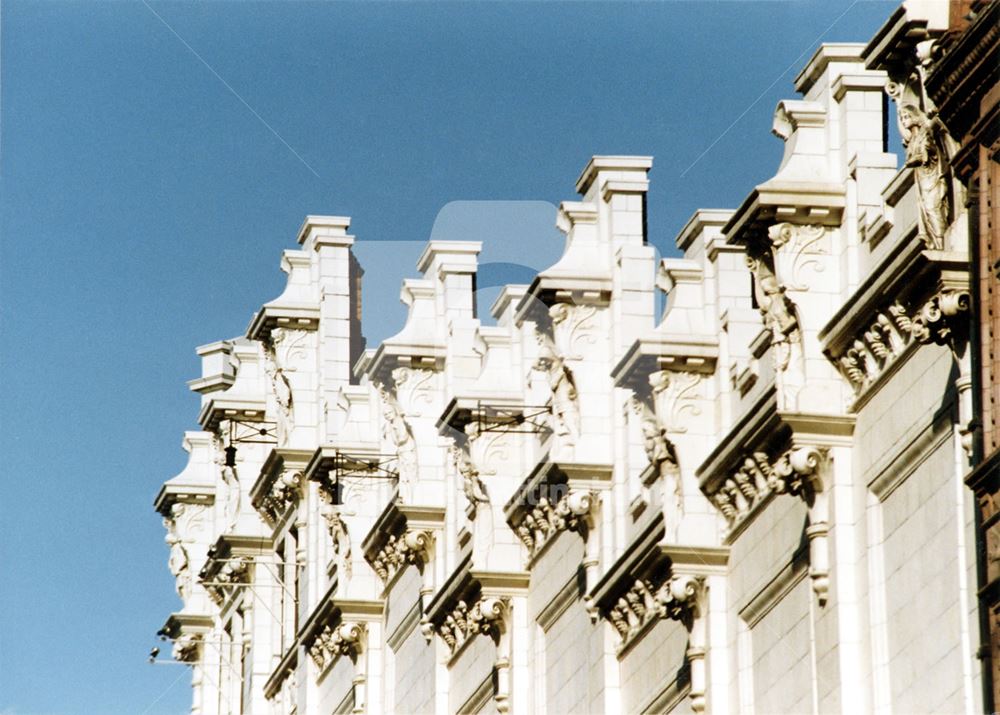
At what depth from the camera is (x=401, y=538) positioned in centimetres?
6219

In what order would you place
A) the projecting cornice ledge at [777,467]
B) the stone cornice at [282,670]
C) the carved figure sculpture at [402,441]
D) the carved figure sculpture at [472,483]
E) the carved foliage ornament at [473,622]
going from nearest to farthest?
the projecting cornice ledge at [777,467] < the carved foliage ornament at [473,622] < the carved figure sculpture at [472,483] < the carved figure sculpture at [402,441] < the stone cornice at [282,670]

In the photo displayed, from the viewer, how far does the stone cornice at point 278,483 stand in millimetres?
73938

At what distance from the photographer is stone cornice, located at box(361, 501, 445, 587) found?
6093 cm

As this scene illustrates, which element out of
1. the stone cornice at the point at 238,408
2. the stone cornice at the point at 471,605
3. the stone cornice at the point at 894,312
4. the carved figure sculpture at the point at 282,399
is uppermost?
the stone cornice at the point at 238,408

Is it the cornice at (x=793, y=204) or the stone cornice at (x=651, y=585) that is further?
the stone cornice at (x=651, y=585)

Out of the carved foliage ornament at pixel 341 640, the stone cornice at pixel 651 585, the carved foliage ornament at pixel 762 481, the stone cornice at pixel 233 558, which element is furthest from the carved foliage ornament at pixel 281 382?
the carved foliage ornament at pixel 762 481

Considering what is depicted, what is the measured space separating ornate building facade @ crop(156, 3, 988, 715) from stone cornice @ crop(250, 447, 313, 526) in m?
0.11

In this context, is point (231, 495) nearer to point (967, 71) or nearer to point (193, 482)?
point (193, 482)

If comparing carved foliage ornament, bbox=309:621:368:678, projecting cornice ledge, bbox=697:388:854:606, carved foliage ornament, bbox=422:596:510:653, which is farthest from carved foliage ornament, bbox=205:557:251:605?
projecting cornice ledge, bbox=697:388:854:606

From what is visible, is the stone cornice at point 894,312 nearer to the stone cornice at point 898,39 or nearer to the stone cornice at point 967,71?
the stone cornice at point 967,71

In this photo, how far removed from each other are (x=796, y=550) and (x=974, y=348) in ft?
24.2

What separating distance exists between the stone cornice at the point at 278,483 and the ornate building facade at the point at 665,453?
113 mm

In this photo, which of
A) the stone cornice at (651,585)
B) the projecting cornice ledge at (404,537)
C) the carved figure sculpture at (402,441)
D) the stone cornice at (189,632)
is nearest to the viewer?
the stone cornice at (651,585)

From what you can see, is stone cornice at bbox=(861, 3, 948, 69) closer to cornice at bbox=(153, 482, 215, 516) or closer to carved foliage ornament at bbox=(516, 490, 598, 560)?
carved foliage ornament at bbox=(516, 490, 598, 560)
